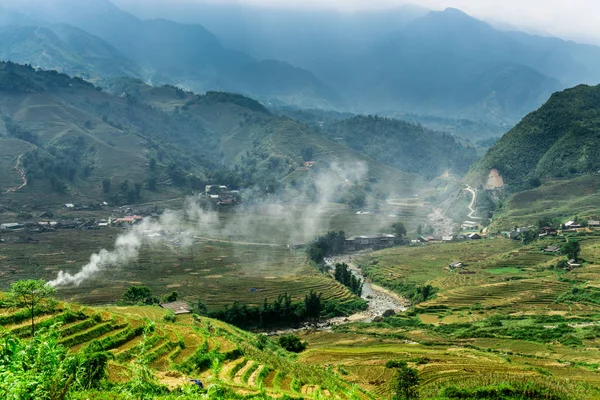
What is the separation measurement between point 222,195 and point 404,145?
85900 mm

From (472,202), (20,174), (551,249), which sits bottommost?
(551,249)

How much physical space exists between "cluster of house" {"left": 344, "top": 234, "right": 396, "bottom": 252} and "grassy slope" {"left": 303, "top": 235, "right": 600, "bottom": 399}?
831 centimetres

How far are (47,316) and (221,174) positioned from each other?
95519mm

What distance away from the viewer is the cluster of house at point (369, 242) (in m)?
84.9

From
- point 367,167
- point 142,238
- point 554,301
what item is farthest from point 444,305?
point 367,167

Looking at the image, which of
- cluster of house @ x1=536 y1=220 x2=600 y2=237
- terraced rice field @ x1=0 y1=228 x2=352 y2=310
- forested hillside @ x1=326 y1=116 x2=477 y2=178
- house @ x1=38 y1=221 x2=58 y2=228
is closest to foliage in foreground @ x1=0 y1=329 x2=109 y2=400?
terraced rice field @ x1=0 y1=228 x2=352 y2=310

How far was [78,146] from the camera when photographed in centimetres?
11912

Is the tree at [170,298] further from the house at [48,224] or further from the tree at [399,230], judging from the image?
the tree at [399,230]

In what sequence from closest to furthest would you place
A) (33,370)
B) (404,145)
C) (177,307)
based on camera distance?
(33,370) → (177,307) → (404,145)

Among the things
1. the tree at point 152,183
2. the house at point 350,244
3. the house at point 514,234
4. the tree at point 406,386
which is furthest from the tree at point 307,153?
the tree at point 406,386

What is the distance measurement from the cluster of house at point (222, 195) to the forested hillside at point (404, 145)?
69233 mm

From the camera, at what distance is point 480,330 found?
143ft

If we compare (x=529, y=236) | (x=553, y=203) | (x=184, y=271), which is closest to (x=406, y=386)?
(x=184, y=271)

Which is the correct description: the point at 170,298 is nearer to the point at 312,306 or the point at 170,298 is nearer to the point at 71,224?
the point at 312,306
